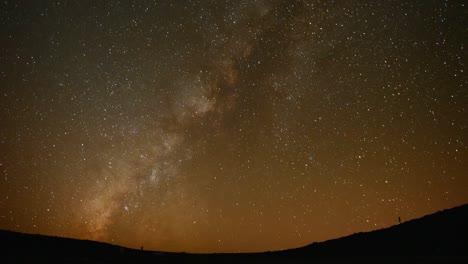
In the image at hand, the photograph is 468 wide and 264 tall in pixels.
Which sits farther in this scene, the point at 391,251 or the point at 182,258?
the point at 182,258

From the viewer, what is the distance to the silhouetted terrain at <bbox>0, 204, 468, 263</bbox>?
22.1 feet

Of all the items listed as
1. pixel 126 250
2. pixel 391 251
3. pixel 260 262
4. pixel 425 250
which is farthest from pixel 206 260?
pixel 425 250

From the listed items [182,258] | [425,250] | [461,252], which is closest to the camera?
[461,252]

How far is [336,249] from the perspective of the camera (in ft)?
28.8

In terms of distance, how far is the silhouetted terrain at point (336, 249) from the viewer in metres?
6.73

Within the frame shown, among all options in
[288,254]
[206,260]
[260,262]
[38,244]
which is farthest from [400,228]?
[38,244]

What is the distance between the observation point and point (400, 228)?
910 centimetres

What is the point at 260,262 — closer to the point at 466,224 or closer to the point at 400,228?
the point at 400,228

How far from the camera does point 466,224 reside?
7988mm

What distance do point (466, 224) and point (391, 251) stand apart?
187 centimetres

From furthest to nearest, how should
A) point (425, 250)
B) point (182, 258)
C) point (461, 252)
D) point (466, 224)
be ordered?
1. point (182, 258)
2. point (466, 224)
3. point (425, 250)
4. point (461, 252)

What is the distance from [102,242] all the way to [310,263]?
479cm

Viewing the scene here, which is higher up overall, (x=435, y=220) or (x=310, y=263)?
(x=435, y=220)

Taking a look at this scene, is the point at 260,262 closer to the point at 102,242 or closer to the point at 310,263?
the point at 310,263
